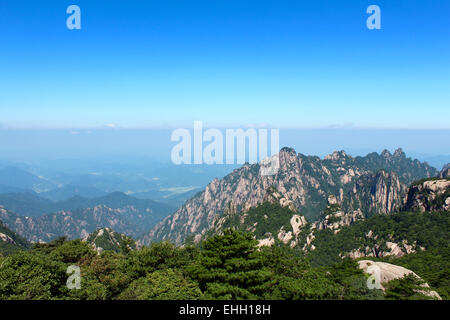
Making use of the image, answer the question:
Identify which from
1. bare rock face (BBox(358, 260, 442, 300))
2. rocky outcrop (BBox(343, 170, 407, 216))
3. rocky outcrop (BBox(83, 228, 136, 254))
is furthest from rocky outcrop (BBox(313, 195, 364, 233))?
rocky outcrop (BBox(83, 228, 136, 254))

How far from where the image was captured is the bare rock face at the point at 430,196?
7494cm

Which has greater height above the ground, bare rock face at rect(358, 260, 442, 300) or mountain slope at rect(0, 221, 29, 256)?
bare rock face at rect(358, 260, 442, 300)

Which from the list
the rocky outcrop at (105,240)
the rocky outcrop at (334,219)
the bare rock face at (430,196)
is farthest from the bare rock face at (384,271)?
the rocky outcrop at (105,240)

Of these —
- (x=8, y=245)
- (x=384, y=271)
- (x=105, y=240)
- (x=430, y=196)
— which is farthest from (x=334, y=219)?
(x=8, y=245)

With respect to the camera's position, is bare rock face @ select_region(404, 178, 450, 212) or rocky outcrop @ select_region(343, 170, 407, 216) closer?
bare rock face @ select_region(404, 178, 450, 212)

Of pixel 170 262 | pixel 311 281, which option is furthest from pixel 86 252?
pixel 311 281

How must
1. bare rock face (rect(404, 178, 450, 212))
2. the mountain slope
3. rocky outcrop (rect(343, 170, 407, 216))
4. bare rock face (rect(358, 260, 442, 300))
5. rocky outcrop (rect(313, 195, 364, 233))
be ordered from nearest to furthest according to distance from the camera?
1. bare rock face (rect(358, 260, 442, 300))
2. bare rock face (rect(404, 178, 450, 212))
3. the mountain slope
4. rocky outcrop (rect(313, 195, 364, 233))
5. rocky outcrop (rect(343, 170, 407, 216))

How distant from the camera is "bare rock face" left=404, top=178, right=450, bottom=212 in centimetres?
7494

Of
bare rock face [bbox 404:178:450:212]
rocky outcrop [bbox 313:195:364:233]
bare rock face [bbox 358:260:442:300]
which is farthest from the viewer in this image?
rocky outcrop [bbox 313:195:364:233]

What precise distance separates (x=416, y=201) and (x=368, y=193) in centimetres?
7001

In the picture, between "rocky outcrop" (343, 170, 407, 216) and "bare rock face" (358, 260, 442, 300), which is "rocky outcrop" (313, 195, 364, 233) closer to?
"rocky outcrop" (343, 170, 407, 216)

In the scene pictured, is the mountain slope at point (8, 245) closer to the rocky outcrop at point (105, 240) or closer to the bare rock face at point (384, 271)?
the rocky outcrop at point (105, 240)

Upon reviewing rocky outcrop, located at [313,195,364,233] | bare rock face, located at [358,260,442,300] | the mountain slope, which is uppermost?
bare rock face, located at [358,260,442,300]
